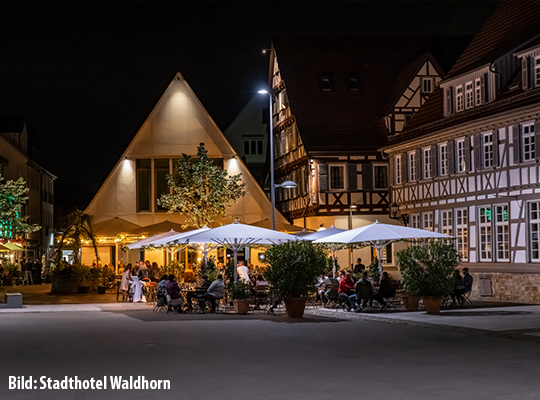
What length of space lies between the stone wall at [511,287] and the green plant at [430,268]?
19.4 feet

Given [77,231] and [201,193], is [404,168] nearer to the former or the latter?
[201,193]

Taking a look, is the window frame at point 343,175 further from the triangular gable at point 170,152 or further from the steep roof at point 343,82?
the triangular gable at point 170,152

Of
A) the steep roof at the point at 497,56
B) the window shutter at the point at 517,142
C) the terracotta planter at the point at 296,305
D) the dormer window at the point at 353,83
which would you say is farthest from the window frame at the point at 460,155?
the dormer window at the point at 353,83

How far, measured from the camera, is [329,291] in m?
26.7

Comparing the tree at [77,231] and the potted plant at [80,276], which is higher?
the tree at [77,231]

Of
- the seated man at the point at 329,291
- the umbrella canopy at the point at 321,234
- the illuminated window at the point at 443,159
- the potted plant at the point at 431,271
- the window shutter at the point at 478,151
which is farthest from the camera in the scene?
the illuminated window at the point at 443,159

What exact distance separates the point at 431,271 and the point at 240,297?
5.43 meters

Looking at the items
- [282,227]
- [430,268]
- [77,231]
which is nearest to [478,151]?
[430,268]

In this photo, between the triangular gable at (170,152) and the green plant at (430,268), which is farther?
the triangular gable at (170,152)

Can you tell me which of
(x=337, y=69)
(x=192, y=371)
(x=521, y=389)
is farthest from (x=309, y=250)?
(x=337, y=69)

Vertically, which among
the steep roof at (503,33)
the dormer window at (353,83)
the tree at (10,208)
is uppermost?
the dormer window at (353,83)

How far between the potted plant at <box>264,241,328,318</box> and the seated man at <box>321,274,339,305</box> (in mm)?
2075

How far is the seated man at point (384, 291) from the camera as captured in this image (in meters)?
25.2

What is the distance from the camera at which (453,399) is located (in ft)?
31.2
